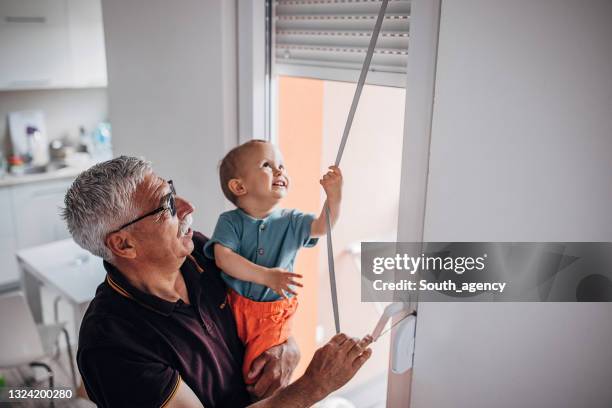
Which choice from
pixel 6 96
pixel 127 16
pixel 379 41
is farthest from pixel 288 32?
pixel 6 96

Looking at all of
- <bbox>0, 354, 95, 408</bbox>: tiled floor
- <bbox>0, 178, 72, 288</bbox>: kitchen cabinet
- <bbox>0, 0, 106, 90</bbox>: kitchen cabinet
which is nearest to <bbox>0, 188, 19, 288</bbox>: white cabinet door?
<bbox>0, 178, 72, 288</bbox>: kitchen cabinet

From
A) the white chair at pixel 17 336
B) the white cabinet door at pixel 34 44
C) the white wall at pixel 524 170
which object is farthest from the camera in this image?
the white cabinet door at pixel 34 44

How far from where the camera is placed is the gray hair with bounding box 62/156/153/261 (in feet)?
3.46

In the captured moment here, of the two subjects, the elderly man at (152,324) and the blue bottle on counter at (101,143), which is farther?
the blue bottle on counter at (101,143)

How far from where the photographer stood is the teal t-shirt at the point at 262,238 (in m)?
1.25

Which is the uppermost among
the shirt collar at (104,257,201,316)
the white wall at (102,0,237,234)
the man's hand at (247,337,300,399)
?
the white wall at (102,0,237,234)

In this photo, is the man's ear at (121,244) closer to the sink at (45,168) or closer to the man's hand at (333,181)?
the man's hand at (333,181)

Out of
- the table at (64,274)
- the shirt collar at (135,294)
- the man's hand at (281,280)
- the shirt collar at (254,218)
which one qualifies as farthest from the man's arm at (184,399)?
the table at (64,274)

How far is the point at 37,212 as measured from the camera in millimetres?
3836

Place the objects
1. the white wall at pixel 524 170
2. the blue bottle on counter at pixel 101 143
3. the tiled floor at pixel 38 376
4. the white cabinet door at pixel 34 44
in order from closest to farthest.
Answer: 1. the white wall at pixel 524 170
2. the tiled floor at pixel 38 376
3. the white cabinet door at pixel 34 44
4. the blue bottle on counter at pixel 101 143

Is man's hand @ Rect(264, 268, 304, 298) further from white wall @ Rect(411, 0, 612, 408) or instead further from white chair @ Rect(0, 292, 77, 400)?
white chair @ Rect(0, 292, 77, 400)

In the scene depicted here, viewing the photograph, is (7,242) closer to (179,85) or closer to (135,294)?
(179,85)

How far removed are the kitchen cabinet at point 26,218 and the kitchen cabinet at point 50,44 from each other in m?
0.72

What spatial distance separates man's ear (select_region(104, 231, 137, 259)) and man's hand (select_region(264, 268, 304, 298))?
0.28 m
